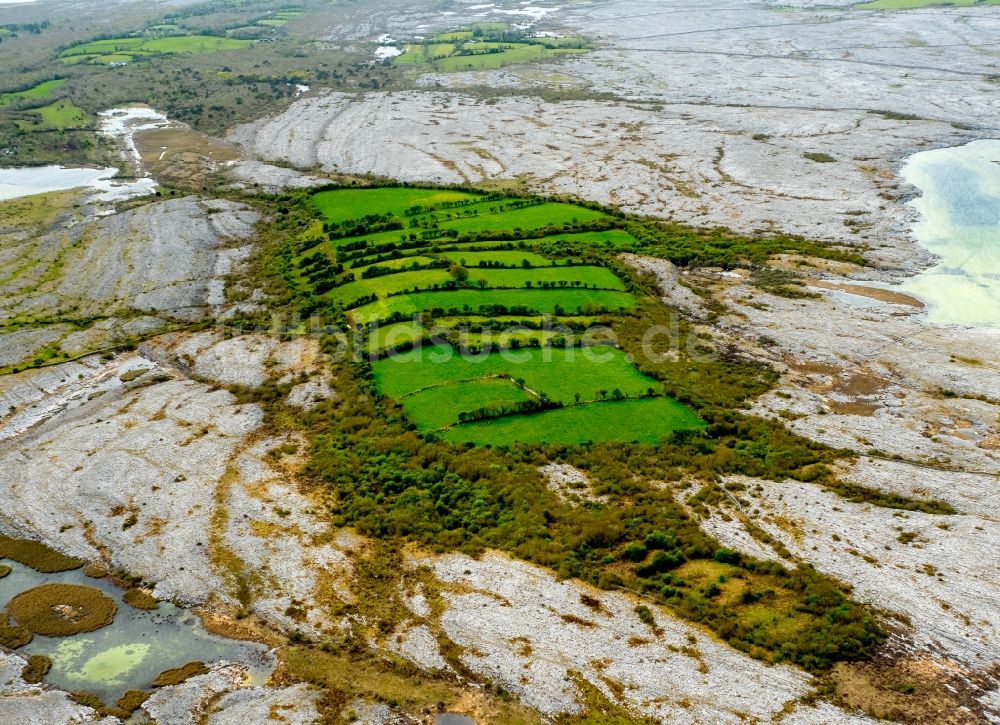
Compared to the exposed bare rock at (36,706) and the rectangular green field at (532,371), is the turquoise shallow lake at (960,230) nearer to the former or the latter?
the rectangular green field at (532,371)

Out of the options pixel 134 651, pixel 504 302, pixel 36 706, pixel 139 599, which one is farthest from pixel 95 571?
pixel 504 302

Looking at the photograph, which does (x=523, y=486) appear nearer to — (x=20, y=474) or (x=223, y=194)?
(x=20, y=474)

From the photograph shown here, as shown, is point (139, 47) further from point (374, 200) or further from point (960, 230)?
point (960, 230)

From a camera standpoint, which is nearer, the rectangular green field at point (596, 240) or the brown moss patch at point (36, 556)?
the brown moss patch at point (36, 556)

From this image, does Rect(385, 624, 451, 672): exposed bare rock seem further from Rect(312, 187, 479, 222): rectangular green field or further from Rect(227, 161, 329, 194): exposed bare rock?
Rect(227, 161, 329, 194): exposed bare rock

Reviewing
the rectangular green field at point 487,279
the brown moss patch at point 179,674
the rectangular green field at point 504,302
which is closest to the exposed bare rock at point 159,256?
the rectangular green field at point 487,279

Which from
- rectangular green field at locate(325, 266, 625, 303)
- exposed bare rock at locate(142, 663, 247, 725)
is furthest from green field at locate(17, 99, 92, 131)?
exposed bare rock at locate(142, 663, 247, 725)
